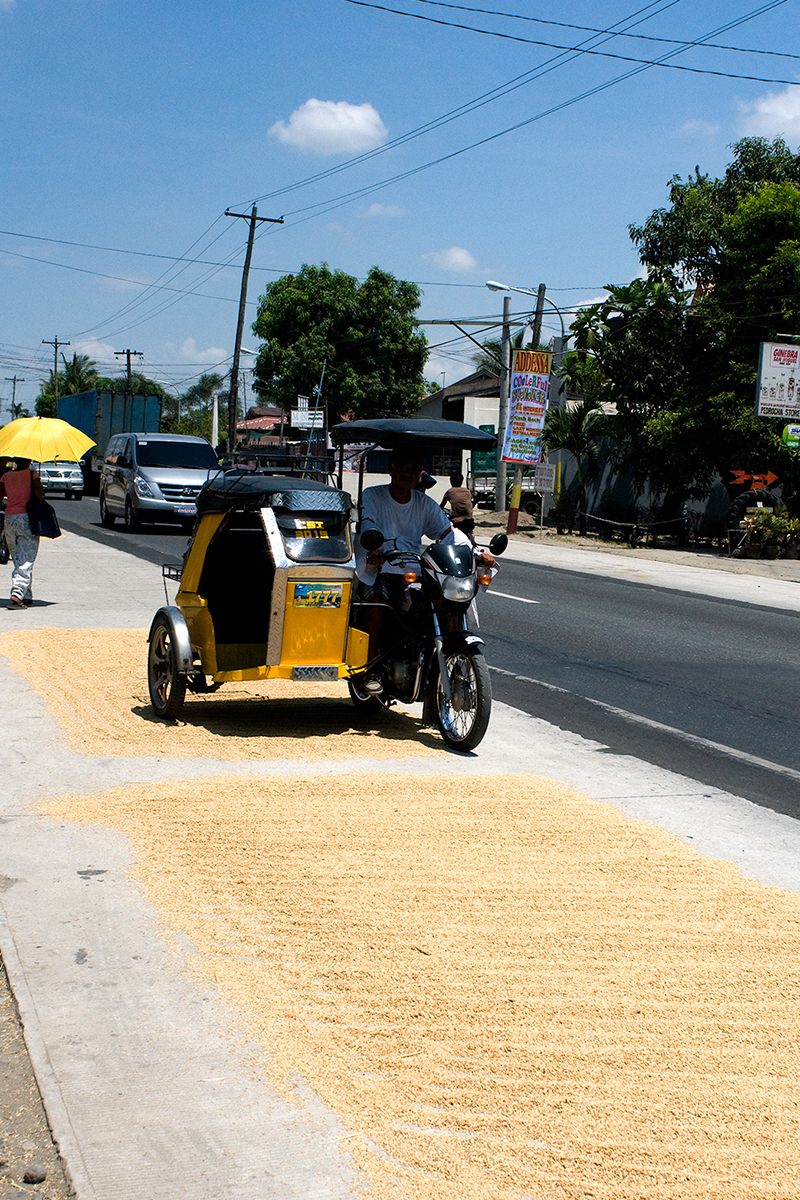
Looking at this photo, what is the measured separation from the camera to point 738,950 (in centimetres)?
436

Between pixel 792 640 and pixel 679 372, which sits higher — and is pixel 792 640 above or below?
below

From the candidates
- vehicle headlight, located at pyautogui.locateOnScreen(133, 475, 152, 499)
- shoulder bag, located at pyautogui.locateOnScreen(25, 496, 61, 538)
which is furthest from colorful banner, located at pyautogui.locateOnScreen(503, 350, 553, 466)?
shoulder bag, located at pyautogui.locateOnScreen(25, 496, 61, 538)

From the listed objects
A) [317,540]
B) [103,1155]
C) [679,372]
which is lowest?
[103,1155]

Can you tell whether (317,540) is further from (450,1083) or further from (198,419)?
(198,419)

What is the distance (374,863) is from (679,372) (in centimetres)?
2988

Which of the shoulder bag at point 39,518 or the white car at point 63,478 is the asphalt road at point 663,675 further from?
the white car at point 63,478

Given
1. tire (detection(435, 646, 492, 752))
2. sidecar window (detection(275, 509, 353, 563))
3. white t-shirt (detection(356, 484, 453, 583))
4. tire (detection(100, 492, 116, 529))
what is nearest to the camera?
tire (detection(435, 646, 492, 752))

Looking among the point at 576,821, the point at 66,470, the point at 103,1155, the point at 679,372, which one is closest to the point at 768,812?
the point at 576,821

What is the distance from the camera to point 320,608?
24.3 feet

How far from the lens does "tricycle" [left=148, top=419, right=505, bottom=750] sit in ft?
24.1

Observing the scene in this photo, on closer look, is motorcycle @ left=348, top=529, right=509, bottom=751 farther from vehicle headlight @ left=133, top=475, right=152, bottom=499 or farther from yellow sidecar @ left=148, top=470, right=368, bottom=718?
vehicle headlight @ left=133, top=475, right=152, bottom=499

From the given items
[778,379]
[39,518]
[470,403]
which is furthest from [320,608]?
[470,403]

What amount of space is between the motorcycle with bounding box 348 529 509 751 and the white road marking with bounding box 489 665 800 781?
162 cm

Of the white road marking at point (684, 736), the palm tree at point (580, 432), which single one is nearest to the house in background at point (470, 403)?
the palm tree at point (580, 432)
